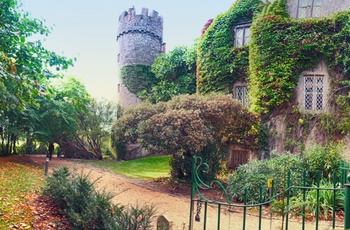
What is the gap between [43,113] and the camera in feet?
47.7

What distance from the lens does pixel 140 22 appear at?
83.4 feet

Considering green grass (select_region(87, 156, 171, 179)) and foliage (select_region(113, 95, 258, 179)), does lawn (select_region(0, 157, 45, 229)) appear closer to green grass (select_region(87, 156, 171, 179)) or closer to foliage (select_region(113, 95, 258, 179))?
foliage (select_region(113, 95, 258, 179))

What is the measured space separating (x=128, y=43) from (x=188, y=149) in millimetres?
16708

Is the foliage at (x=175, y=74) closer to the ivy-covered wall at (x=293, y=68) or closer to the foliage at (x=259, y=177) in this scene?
the ivy-covered wall at (x=293, y=68)

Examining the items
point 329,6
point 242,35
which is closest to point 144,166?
point 242,35

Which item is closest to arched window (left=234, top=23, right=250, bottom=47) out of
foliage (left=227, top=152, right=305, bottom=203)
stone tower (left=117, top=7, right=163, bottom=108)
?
foliage (left=227, top=152, right=305, bottom=203)

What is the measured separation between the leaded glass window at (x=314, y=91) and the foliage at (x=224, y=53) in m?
3.28

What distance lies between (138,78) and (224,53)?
968 centimetres

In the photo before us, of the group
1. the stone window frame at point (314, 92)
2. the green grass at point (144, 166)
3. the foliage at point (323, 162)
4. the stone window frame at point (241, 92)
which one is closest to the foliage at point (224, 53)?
the stone window frame at point (241, 92)

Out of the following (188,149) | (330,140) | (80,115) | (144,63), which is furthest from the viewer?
(144,63)

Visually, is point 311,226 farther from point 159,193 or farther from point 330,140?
point 330,140

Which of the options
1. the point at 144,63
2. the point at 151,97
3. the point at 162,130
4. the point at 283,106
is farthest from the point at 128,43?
the point at 162,130

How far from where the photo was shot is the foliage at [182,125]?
10.4 metres

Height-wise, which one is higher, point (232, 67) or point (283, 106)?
point (232, 67)
